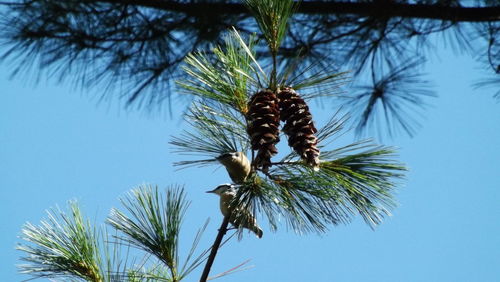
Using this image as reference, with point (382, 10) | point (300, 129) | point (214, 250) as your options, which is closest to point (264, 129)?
point (300, 129)

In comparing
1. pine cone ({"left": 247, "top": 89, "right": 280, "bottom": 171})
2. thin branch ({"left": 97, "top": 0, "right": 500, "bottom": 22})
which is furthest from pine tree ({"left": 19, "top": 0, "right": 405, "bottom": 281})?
thin branch ({"left": 97, "top": 0, "right": 500, "bottom": 22})

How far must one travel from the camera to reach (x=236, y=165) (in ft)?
3.52

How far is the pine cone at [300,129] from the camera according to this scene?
105 cm

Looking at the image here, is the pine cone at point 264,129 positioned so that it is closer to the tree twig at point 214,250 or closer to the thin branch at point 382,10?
the tree twig at point 214,250

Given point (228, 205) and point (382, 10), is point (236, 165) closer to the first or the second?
point (228, 205)

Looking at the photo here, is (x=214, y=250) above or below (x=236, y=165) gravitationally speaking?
below

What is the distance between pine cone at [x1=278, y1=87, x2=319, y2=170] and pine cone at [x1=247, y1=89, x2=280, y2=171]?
0.02 m

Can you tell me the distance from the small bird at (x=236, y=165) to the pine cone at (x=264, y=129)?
1.0 inches

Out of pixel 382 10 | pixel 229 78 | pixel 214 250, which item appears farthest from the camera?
pixel 382 10

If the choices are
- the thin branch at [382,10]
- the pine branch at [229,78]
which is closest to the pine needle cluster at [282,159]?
the pine branch at [229,78]

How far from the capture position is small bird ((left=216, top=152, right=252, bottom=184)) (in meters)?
1.07

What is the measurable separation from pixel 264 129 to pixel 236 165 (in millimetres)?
77

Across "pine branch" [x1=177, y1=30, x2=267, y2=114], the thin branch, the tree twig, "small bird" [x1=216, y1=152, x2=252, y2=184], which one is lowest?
the tree twig

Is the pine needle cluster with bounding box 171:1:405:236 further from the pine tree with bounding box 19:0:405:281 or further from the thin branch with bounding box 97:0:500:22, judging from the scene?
the thin branch with bounding box 97:0:500:22
